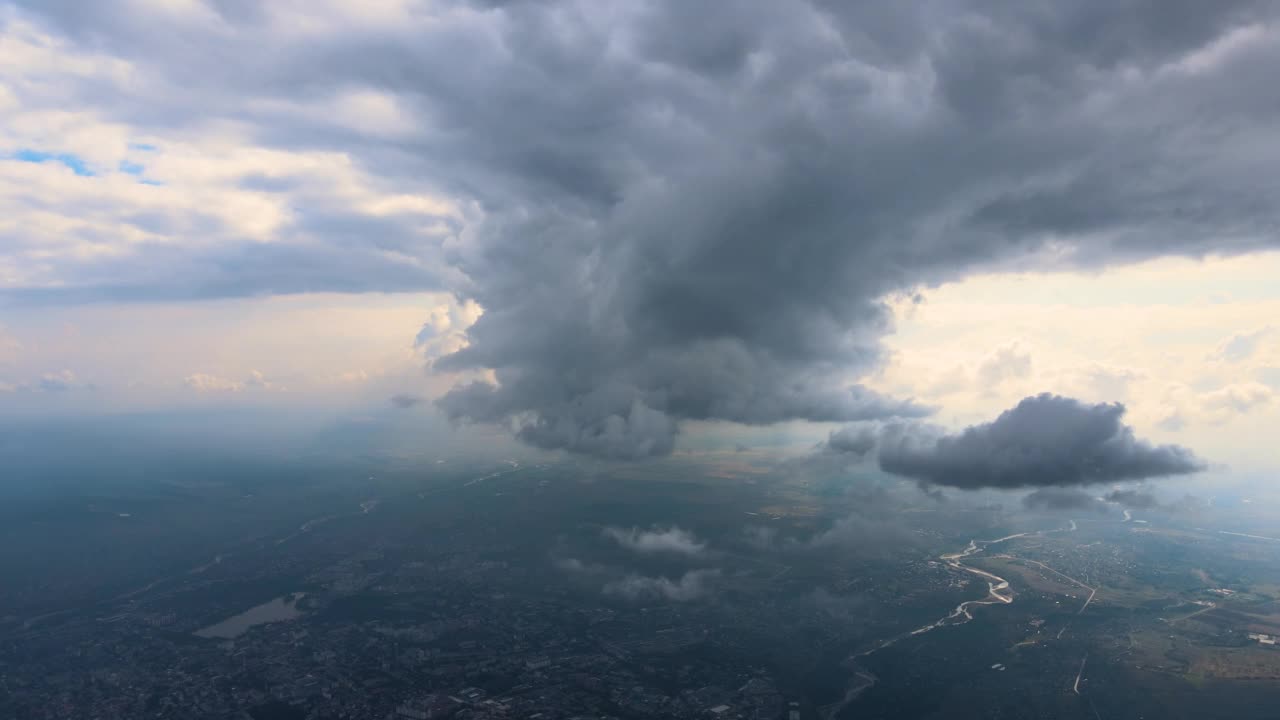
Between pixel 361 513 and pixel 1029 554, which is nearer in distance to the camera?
pixel 1029 554

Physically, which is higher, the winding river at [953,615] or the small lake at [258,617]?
the winding river at [953,615]

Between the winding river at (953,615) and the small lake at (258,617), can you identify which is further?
the small lake at (258,617)

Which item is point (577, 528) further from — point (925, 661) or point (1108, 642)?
point (1108, 642)

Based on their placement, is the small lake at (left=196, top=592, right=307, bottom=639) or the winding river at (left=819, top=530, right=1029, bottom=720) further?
the small lake at (left=196, top=592, right=307, bottom=639)

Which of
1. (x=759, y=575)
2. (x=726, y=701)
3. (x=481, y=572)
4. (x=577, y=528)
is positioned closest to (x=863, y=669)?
(x=726, y=701)

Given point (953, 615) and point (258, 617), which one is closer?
point (953, 615)

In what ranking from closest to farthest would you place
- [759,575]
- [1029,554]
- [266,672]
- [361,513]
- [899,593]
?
[266,672]
[899,593]
[759,575]
[1029,554]
[361,513]

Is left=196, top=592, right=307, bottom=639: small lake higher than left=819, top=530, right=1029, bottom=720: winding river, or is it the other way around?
left=819, top=530, right=1029, bottom=720: winding river

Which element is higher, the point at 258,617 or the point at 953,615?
the point at 953,615
